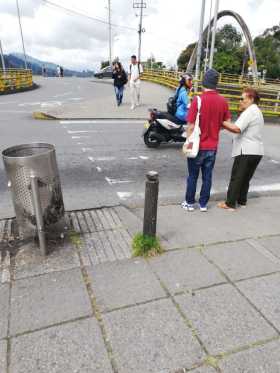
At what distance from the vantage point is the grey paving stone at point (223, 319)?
6.88 feet

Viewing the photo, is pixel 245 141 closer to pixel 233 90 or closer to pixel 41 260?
pixel 41 260

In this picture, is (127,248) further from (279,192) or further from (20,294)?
(279,192)

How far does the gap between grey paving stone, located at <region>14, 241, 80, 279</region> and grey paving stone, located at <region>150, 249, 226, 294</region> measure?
2.76ft

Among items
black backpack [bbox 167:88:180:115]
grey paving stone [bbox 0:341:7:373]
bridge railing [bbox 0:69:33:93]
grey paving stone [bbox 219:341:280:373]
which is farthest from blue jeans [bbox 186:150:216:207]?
bridge railing [bbox 0:69:33:93]

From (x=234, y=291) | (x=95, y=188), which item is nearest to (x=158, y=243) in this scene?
(x=234, y=291)

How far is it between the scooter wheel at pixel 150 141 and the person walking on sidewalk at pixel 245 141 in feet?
11.9

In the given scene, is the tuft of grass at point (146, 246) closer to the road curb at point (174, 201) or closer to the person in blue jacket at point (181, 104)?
A: the road curb at point (174, 201)

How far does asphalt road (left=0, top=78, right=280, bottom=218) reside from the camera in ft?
15.5

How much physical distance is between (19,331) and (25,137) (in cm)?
680

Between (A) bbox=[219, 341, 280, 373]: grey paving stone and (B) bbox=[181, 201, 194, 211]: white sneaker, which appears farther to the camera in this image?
(B) bbox=[181, 201, 194, 211]: white sneaker

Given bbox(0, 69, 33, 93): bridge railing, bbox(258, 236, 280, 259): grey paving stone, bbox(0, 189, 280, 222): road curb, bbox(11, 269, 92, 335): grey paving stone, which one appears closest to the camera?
bbox(11, 269, 92, 335): grey paving stone

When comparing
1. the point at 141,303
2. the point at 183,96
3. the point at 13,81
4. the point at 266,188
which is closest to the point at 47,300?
the point at 141,303

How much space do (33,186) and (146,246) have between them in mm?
1294

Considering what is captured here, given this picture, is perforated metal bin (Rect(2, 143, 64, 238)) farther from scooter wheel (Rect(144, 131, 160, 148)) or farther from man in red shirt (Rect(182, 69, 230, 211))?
scooter wheel (Rect(144, 131, 160, 148))
